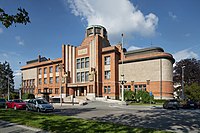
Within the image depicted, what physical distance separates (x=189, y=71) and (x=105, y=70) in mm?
22917

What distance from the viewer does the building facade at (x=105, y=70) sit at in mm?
46375

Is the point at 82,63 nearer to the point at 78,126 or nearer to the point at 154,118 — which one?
the point at 154,118

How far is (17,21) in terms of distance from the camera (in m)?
7.44

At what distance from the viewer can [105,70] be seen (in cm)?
5194

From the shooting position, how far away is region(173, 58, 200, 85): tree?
2080 inches

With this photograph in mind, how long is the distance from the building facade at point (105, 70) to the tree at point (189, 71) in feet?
25.9

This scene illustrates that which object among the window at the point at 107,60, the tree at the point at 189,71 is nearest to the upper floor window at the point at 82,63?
the window at the point at 107,60

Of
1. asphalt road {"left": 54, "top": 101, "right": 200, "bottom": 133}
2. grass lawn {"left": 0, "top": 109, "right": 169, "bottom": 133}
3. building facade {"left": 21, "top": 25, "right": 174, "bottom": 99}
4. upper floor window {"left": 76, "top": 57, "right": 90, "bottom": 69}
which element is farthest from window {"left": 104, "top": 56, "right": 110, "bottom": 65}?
grass lawn {"left": 0, "top": 109, "right": 169, "bottom": 133}

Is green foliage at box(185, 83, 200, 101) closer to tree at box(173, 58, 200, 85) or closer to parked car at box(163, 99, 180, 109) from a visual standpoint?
parked car at box(163, 99, 180, 109)

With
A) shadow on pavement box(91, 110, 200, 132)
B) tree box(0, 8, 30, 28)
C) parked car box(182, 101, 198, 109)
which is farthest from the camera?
parked car box(182, 101, 198, 109)

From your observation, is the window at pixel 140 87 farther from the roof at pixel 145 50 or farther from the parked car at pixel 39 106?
the parked car at pixel 39 106

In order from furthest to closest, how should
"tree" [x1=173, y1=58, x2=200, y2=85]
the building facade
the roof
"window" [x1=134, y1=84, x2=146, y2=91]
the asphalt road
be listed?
"tree" [x1=173, y1=58, x2=200, y2=85] → the roof → "window" [x1=134, y1=84, x2=146, y2=91] → the building facade → the asphalt road

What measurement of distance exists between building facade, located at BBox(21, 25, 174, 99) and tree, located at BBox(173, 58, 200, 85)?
7904 millimetres

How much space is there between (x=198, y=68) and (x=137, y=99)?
22.4 meters
